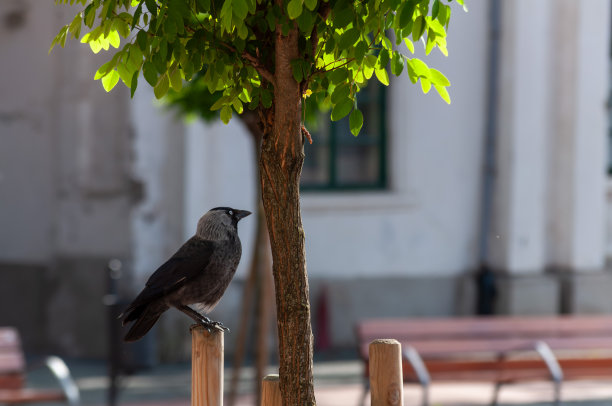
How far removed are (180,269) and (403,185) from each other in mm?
8748

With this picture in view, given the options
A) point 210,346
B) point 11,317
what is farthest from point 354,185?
point 210,346

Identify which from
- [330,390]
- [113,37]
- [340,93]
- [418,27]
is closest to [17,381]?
[330,390]

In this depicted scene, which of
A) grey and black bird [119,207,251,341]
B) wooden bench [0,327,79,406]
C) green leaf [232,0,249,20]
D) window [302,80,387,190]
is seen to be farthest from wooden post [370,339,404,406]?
window [302,80,387,190]

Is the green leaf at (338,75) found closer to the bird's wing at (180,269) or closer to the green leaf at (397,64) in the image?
the green leaf at (397,64)

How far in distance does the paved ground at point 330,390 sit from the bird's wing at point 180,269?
516 centimetres

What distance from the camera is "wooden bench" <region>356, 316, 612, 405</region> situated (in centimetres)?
734

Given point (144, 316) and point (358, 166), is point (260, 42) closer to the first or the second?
point (144, 316)

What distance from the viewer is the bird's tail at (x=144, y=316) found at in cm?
330

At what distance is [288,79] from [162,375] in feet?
25.4

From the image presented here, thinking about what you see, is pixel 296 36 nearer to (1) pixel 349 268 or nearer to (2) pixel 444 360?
(2) pixel 444 360

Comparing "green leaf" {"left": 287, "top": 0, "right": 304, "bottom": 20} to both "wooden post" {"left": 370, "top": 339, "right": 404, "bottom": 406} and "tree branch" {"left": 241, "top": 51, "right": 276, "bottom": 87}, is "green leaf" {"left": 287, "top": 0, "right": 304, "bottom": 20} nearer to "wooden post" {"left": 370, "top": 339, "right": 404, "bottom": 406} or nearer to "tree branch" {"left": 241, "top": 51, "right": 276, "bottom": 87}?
"tree branch" {"left": 241, "top": 51, "right": 276, "bottom": 87}

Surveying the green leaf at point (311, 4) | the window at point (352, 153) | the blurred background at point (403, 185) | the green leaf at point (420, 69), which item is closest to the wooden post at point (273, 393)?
the green leaf at point (420, 69)

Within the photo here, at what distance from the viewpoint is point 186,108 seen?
737cm

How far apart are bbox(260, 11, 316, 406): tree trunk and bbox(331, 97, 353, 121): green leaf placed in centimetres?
12
